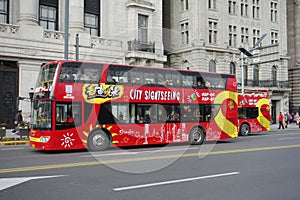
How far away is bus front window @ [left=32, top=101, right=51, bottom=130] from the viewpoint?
48.3 ft

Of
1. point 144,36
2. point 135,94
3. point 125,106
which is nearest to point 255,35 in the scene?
point 144,36

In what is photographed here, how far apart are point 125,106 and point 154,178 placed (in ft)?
25.7

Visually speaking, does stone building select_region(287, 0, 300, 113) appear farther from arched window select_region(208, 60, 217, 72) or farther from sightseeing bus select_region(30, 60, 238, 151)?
sightseeing bus select_region(30, 60, 238, 151)

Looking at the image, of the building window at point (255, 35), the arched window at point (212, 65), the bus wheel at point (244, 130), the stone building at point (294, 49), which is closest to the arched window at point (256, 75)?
the building window at point (255, 35)

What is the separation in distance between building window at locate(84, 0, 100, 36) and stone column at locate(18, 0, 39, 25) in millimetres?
5504

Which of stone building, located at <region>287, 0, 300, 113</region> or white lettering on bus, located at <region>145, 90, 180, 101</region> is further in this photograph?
stone building, located at <region>287, 0, 300, 113</region>

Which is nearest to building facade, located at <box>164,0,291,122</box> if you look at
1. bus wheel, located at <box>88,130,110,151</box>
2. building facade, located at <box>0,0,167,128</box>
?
building facade, located at <box>0,0,167,128</box>

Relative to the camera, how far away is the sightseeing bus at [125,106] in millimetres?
14883

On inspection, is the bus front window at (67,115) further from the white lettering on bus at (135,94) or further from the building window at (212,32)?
the building window at (212,32)

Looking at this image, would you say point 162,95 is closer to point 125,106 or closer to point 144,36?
point 125,106

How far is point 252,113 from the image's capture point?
29469mm

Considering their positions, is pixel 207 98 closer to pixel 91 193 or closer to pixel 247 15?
pixel 91 193

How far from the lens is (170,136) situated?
17.8 m

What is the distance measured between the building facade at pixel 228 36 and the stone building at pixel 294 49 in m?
5.41
